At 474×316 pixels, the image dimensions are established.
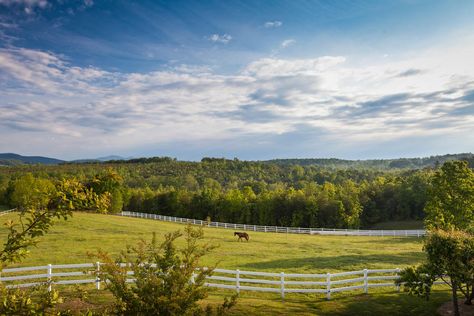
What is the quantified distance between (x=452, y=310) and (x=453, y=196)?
19805 mm

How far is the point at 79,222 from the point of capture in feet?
152

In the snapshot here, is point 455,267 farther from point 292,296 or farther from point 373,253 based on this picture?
point 373,253

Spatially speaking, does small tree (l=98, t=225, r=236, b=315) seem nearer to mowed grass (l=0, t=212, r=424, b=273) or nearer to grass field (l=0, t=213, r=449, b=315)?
grass field (l=0, t=213, r=449, b=315)

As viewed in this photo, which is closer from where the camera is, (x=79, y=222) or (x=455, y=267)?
(x=455, y=267)

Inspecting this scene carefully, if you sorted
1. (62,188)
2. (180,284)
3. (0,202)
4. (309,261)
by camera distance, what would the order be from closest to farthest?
1. (62,188)
2. (180,284)
3. (309,261)
4. (0,202)

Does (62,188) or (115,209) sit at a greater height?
(62,188)

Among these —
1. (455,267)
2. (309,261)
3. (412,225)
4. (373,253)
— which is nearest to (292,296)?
(455,267)

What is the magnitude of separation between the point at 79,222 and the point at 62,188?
44.4 meters

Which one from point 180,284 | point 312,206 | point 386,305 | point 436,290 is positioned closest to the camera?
point 180,284

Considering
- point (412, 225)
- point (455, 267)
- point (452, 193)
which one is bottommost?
point (412, 225)

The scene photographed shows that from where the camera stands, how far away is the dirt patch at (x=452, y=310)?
54.2ft

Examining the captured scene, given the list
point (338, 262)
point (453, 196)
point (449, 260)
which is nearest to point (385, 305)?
point (449, 260)

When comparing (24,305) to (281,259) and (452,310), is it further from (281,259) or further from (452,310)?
(281,259)

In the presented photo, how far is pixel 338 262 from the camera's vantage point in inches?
1108
